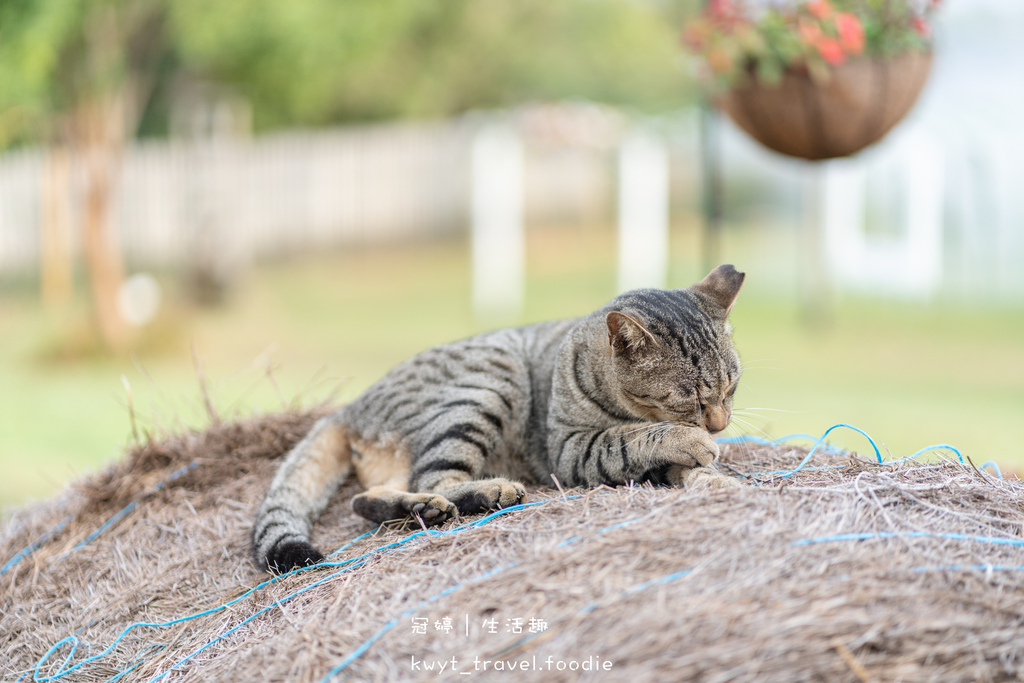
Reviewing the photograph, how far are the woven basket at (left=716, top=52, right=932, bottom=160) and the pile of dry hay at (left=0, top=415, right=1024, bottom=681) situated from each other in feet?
8.44

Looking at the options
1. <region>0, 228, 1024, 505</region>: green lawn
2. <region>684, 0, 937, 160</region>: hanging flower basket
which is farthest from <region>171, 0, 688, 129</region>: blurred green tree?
<region>684, 0, 937, 160</region>: hanging flower basket

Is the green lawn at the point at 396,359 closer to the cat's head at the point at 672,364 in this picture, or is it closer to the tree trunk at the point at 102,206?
the tree trunk at the point at 102,206

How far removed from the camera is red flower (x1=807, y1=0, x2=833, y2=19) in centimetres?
512

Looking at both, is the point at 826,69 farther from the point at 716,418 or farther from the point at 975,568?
the point at 975,568

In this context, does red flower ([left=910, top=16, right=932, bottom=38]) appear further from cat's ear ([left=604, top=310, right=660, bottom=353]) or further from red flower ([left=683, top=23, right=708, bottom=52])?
cat's ear ([left=604, top=310, right=660, bottom=353])

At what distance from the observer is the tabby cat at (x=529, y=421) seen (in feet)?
9.34

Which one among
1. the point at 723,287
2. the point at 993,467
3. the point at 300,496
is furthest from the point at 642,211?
the point at 300,496

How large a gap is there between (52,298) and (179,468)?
6.80 metres

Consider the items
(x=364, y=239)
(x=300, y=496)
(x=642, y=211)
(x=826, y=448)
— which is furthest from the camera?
(x=364, y=239)

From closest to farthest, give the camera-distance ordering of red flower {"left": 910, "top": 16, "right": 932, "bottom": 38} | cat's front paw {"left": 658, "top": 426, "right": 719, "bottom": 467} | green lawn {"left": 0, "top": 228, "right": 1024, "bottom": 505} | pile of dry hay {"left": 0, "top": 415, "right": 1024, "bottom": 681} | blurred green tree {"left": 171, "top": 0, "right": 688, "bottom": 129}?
pile of dry hay {"left": 0, "top": 415, "right": 1024, "bottom": 681}, cat's front paw {"left": 658, "top": 426, "right": 719, "bottom": 467}, red flower {"left": 910, "top": 16, "right": 932, "bottom": 38}, green lawn {"left": 0, "top": 228, "right": 1024, "bottom": 505}, blurred green tree {"left": 171, "top": 0, "right": 688, "bottom": 129}

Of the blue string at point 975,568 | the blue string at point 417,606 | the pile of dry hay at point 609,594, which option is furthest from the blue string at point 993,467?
the blue string at point 417,606

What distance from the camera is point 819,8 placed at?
16.9 feet

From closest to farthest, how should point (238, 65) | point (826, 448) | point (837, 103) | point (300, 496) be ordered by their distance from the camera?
1. point (300, 496)
2. point (826, 448)
3. point (837, 103)
4. point (238, 65)

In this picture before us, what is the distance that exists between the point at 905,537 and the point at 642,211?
1046cm
